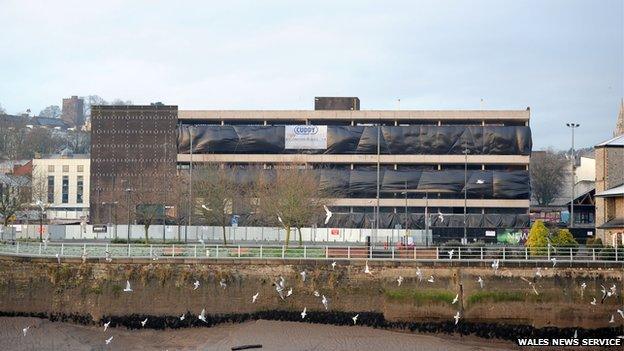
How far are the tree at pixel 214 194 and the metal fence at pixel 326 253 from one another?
1908 cm

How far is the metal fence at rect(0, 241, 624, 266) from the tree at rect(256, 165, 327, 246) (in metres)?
10.6

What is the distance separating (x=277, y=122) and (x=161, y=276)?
162ft

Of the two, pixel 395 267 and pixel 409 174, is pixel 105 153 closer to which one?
pixel 409 174

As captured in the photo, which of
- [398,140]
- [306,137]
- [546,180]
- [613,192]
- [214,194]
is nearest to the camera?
[613,192]

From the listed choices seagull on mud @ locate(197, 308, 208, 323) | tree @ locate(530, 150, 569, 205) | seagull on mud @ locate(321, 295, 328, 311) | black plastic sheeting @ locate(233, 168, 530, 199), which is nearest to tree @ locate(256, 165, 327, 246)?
black plastic sheeting @ locate(233, 168, 530, 199)

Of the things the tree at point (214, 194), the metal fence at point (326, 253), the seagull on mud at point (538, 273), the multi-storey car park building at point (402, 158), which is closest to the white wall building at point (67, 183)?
the multi-storey car park building at point (402, 158)

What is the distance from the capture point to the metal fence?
1956 inches

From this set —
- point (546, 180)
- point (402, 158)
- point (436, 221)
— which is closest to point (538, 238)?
point (436, 221)

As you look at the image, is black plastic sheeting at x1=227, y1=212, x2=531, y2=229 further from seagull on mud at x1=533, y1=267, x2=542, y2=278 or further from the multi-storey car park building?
seagull on mud at x1=533, y1=267, x2=542, y2=278

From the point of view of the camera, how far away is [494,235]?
290ft

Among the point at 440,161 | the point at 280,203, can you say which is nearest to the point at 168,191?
the point at 280,203

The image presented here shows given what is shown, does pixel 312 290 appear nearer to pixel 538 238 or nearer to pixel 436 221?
pixel 538 238

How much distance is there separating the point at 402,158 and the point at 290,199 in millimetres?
29170

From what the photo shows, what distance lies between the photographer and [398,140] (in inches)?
3679
